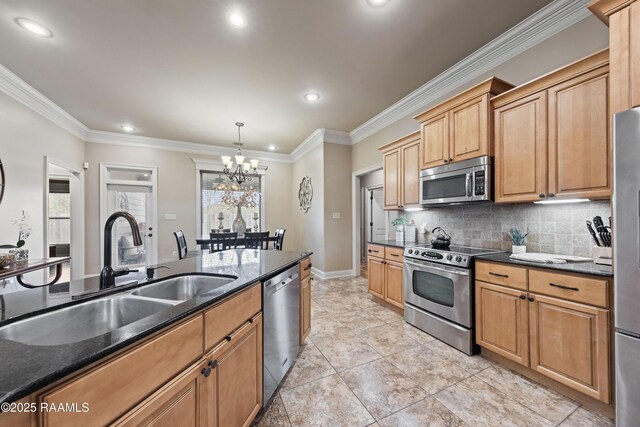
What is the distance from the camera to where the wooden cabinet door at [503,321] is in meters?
1.83

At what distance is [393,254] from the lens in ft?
10.2

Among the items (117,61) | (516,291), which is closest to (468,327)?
(516,291)

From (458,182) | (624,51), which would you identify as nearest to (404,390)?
(458,182)

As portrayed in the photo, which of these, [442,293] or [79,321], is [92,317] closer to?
[79,321]

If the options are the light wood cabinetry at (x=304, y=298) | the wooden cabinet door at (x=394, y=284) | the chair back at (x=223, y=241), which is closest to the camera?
the light wood cabinetry at (x=304, y=298)

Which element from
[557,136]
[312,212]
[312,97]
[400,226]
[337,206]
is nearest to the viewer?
[557,136]

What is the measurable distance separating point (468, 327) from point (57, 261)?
4.49 metres

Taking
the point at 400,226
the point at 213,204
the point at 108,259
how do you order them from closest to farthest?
the point at 108,259 → the point at 400,226 → the point at 213,204

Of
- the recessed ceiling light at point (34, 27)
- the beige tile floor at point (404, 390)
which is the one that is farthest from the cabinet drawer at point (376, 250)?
the recessed ceiling light at point (34, 27)

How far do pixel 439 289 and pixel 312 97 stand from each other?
9.42ft

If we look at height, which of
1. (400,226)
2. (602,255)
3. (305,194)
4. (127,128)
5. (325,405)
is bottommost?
(325,405)

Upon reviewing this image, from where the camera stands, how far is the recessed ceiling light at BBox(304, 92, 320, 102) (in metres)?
3.39

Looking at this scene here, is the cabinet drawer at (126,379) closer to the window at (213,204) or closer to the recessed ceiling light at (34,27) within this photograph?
the recessed ceiling light at (34,27)

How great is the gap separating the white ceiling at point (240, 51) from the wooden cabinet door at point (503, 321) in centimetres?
228
